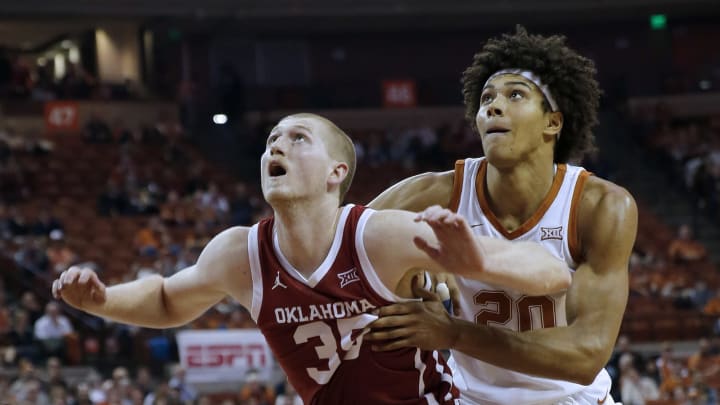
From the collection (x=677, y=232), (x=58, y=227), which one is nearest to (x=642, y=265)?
(x=677, y=232)

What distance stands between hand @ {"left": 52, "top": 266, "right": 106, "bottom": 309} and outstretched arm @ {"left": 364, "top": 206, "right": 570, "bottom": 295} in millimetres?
990

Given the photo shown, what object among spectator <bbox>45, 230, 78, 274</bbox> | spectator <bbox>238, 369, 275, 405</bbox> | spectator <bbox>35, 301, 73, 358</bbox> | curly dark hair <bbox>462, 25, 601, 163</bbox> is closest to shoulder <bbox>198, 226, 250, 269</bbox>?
curly dark hair <bbox>462, 25, 601, 163</bbox>

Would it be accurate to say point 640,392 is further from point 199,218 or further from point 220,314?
point 199,218

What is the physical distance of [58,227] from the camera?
15.8 metres

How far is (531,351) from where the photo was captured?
14.1ft

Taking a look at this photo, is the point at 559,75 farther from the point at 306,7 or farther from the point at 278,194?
the point at 306,7

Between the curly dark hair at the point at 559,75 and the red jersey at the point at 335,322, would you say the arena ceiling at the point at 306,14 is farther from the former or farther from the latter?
the red jersey at the point at 335,322

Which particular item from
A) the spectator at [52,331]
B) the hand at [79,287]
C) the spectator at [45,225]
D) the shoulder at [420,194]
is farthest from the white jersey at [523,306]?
the spectator at [45,225]

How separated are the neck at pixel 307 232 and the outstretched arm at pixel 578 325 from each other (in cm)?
31

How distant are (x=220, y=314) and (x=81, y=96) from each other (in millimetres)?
9250

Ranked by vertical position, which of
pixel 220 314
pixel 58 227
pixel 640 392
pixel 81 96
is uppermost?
pixel 81 96

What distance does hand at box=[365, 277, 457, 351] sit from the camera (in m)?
4.10

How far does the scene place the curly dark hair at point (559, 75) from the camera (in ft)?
16.4

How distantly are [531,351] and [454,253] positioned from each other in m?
0.79
